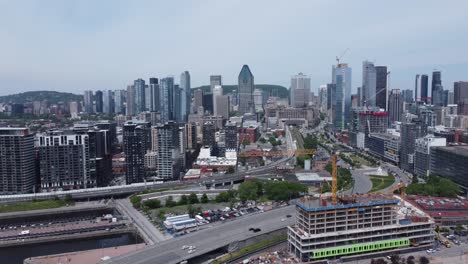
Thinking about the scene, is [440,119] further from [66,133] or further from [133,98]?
[133,98]

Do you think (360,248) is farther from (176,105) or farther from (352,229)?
(176,105)

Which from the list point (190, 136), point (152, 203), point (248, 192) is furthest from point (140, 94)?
point (248, 192)

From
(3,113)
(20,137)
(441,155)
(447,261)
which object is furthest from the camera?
(3,113)

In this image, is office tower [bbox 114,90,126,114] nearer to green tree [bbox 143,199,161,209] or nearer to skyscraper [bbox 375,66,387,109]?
skyscraper [bbox 375,66,387,109]

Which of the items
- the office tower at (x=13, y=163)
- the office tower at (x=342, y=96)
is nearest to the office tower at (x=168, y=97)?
the office tower at (x=342, y=96)

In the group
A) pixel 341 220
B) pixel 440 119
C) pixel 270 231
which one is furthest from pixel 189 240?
pixel 440 119

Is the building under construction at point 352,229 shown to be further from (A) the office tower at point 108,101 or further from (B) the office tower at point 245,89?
(A) the office tower at point 108,101

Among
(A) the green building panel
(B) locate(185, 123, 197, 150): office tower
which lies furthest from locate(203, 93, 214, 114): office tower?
(A) the green building panel

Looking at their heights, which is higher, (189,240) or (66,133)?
(66,133)
